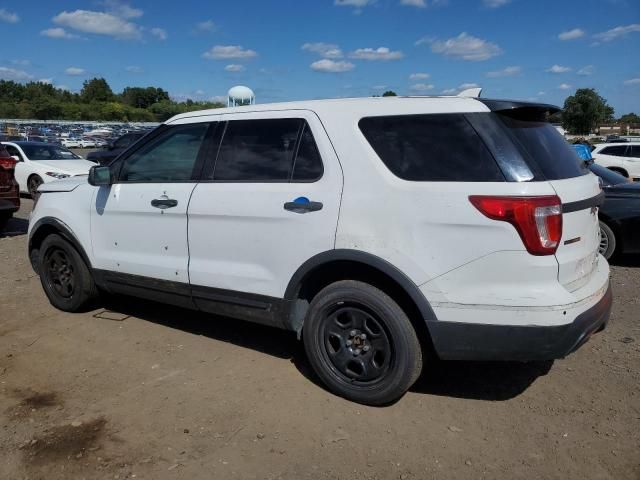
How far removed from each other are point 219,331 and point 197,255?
1.02 metres

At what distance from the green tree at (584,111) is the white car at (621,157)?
4602cm

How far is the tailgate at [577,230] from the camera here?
3010mm

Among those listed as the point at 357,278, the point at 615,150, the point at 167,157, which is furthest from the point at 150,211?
the point at 615,150

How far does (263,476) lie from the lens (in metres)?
2.84

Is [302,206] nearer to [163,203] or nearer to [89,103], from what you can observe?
[163,203]

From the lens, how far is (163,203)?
424 centimetres

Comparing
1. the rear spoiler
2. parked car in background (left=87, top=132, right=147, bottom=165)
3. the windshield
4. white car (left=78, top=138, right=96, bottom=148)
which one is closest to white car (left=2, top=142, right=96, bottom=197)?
the windshield

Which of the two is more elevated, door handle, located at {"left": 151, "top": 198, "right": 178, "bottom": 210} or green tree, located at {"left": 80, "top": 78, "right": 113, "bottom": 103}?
green tree, located at {"left": 80, "top": 78, "right": 113, "bottom": 103}

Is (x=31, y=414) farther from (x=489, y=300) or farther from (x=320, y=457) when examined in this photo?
(x=489, y=300)

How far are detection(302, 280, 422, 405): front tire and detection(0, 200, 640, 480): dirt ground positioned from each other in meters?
0.16

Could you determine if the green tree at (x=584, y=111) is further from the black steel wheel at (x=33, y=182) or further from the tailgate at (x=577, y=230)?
the tailgate at (x=577, y=230)

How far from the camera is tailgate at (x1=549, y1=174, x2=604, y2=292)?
3.01 meters

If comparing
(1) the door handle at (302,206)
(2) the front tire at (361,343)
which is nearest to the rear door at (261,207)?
(1) the door handle at (302,206)

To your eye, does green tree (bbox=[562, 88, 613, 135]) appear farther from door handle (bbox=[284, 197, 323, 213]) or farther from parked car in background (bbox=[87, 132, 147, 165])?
door handle (bbox=[284, 197, 323, 213])
